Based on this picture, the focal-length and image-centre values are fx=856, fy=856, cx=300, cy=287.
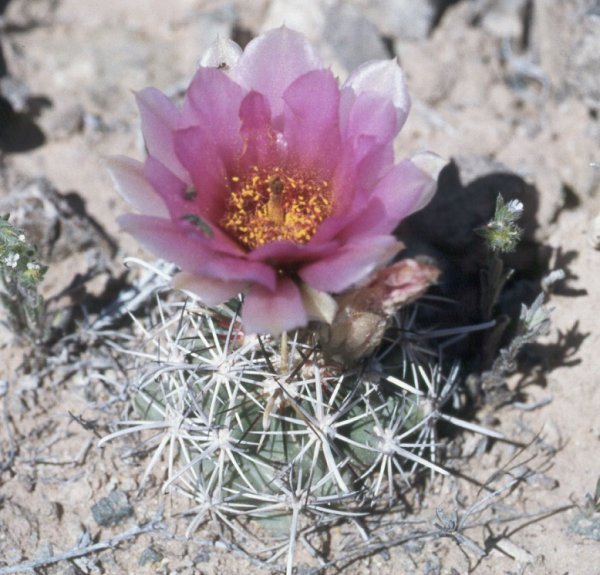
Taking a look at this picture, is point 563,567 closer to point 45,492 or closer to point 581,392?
point 581,392

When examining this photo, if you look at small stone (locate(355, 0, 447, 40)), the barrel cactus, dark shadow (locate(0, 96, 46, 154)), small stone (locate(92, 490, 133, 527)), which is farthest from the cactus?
small stone (locate(355, 0, 447, 40))

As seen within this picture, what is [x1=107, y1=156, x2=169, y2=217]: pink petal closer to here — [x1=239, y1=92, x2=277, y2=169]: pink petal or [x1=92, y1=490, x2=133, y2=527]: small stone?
[x1=239, y1=92, x2=277, y2=169]: pink petal

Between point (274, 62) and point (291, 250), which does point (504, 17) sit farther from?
point (291, 250)

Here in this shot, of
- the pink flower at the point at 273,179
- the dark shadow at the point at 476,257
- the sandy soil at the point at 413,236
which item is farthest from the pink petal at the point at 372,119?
the sandy soil at the point at 413,236

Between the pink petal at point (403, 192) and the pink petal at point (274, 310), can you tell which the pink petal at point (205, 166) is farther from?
the pink petal at point (403, 192)

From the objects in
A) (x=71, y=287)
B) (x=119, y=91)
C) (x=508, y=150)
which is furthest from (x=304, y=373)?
(x=119, y=91)

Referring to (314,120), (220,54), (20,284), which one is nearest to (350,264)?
(314,120)
